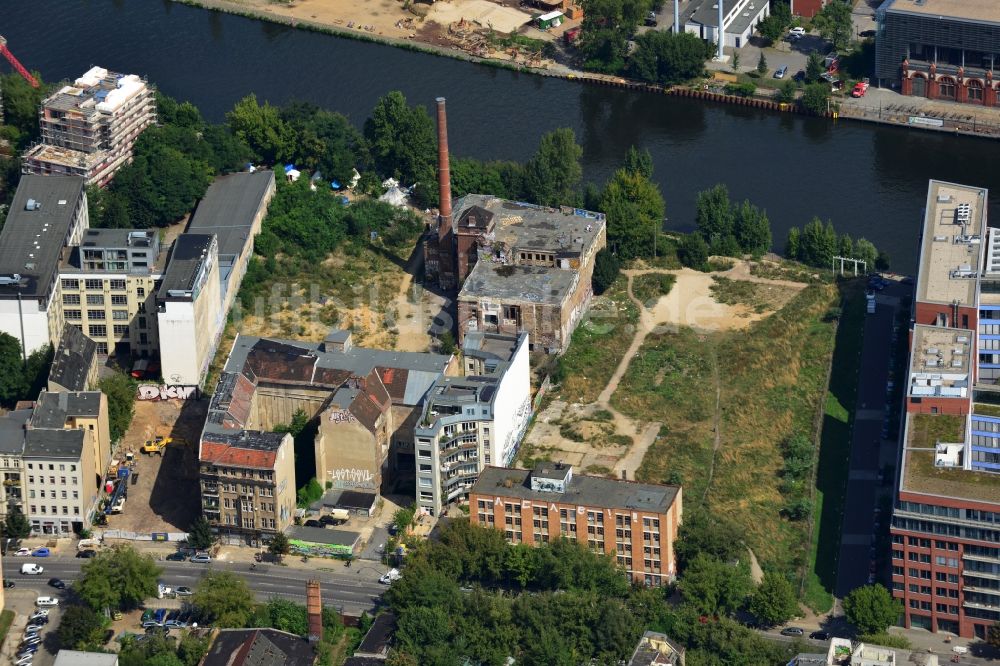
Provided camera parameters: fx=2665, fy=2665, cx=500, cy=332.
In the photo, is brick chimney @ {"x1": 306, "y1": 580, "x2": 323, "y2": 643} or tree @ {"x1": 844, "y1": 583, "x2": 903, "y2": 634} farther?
tree @ {"x1": 844, "y1": 583, "x2": 903, "y2": 634}

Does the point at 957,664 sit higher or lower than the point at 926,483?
lower

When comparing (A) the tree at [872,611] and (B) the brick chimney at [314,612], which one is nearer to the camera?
→ (B) the brick chimney at [314,612]

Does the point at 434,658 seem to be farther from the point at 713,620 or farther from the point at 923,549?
the point at 923,549

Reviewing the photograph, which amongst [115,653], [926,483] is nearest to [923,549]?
[926,483]
